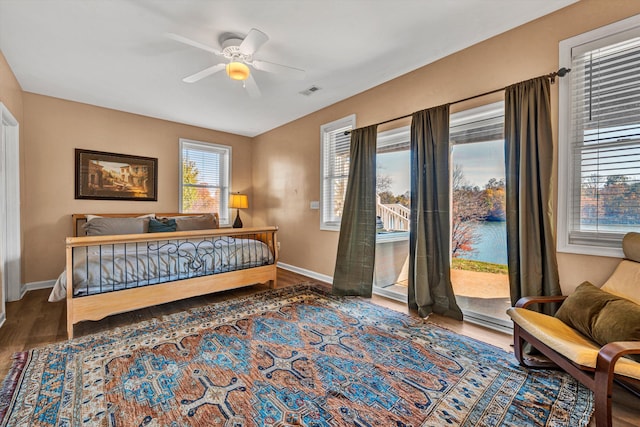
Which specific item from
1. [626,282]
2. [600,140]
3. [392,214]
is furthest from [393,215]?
[626,282]

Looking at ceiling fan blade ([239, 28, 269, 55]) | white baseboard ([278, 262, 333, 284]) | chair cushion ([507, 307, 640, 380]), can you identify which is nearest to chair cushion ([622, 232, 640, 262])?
chair cushion ([507, 307, 640, 380])

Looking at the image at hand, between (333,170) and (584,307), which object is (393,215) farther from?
(584,307)

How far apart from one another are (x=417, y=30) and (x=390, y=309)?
2.74 metres

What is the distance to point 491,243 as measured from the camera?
8.67 feet

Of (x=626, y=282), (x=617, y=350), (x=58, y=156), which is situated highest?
(x=58, y=156)

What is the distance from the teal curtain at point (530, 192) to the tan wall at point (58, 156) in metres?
5.10

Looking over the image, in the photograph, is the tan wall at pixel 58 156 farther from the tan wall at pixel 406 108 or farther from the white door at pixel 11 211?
the tan wall at pixel 406 108

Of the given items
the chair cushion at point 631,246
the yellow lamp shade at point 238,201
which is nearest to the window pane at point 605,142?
the chair cushion at point 631,246

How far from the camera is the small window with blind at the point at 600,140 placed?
191cm

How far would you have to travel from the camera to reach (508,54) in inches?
96.1

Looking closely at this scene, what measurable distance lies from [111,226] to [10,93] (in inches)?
70.1

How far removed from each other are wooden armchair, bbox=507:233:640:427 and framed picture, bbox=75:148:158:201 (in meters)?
5.22

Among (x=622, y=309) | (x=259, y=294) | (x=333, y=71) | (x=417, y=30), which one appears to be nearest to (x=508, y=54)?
(x=417, y=30)

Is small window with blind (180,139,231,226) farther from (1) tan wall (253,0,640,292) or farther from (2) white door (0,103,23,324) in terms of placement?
(2) white door (0,103,23,324)
